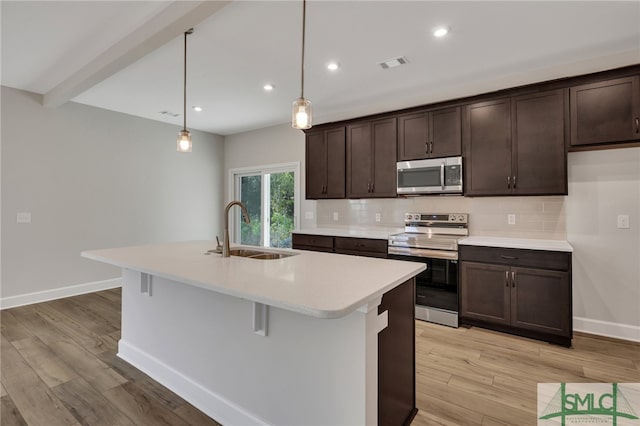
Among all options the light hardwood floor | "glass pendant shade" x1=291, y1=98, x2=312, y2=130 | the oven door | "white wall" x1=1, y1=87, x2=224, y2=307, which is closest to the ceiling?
"white wall" x1=1, y1=87, x2=224, y2=307

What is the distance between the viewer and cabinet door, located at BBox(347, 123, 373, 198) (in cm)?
403

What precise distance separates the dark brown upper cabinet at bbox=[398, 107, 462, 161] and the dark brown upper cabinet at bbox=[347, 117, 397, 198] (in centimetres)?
12

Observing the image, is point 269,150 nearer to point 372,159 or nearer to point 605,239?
point 372,159

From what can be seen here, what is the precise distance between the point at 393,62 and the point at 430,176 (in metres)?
1.26

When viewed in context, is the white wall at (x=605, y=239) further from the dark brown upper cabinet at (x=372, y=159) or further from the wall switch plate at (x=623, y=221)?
the dark brown upper cabinet at (x=372, y=159)

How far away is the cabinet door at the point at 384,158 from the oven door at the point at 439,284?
2.89ft

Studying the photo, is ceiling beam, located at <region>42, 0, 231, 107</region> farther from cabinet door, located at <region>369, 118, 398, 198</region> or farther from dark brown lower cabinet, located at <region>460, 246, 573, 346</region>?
dark brown lower cabinet, located at <region>460, 246, 573, 346</region>

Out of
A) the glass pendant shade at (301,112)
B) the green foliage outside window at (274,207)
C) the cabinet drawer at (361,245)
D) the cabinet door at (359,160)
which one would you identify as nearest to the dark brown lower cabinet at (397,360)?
the glass pendant shade at (301,112)

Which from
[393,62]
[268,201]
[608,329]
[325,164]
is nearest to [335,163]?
[325,164]

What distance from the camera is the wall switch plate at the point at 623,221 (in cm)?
289

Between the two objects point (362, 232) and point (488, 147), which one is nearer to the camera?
point (488, 147)

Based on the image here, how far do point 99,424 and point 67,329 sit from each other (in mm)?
1848

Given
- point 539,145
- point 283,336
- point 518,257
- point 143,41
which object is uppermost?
point 143,41

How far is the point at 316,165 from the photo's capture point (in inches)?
178
